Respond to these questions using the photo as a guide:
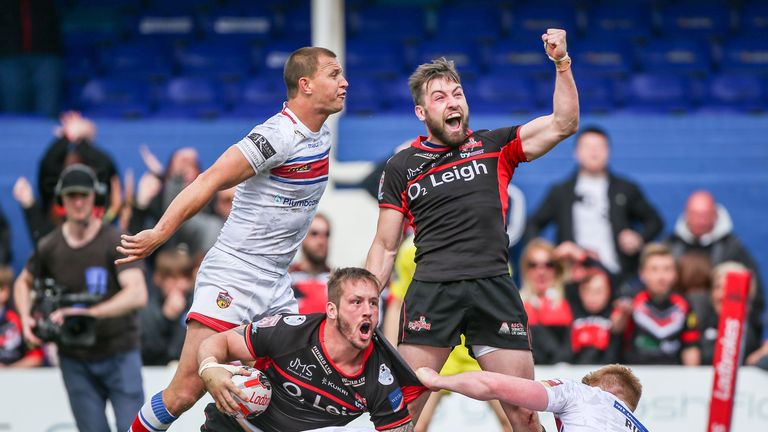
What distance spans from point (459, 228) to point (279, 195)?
950 millimetres

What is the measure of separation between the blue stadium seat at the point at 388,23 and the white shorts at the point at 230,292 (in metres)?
8.21

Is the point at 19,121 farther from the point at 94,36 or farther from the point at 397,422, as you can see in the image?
the point at 397,422

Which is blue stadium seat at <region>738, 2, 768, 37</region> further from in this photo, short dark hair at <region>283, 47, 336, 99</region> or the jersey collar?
the jersey collar

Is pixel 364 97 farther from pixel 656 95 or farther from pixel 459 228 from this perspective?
pixel 459 228

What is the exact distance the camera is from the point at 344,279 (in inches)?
245

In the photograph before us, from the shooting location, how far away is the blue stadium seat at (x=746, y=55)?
47.2ft

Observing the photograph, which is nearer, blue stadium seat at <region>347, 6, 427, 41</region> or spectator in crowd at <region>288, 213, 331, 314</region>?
spectator in crowd at <region>288, 213, 331, 314</region>

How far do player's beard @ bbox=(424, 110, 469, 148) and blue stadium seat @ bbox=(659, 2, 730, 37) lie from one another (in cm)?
883

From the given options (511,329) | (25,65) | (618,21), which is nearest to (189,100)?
(25,65)

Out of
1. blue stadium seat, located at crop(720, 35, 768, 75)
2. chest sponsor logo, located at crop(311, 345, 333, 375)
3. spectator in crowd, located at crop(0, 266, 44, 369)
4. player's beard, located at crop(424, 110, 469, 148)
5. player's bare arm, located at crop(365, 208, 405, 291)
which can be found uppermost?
blue stadium seat, located at crop(720, 35, 768, 75)

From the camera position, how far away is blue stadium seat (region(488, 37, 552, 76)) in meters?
14.3

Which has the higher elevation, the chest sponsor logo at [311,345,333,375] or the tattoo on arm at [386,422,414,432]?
the chest sponsor logo at [311,345,333,375]

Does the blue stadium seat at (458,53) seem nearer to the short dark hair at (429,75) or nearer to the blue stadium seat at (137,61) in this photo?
the blue stadium seat at (137,61)

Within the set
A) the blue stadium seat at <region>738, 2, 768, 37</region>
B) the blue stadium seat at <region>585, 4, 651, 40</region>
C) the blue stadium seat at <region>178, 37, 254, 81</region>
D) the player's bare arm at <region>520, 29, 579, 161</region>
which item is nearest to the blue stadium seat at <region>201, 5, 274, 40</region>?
the blue stadium seat at <region>178, 37, 254, 81</region>
